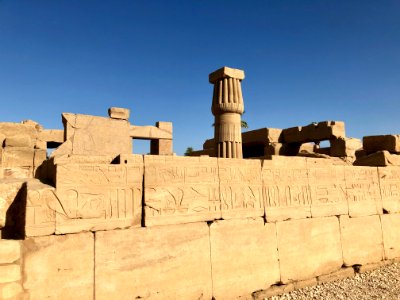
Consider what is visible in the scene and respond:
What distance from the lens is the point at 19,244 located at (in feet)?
9.68

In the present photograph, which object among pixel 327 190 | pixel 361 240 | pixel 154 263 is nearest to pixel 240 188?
pixel 154 263

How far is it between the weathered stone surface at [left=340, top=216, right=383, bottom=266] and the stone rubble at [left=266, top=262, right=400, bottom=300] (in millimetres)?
274

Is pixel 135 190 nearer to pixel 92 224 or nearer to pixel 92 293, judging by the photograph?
pixel 92 224

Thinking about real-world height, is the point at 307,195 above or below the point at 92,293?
above

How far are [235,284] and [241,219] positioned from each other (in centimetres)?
82

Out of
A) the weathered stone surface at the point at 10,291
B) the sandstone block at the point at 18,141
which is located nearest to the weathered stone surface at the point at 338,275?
the weathered stone surface at the point at 10,291

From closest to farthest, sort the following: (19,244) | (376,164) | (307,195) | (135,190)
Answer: (19,244), (135,190), (307,195), (376,164)

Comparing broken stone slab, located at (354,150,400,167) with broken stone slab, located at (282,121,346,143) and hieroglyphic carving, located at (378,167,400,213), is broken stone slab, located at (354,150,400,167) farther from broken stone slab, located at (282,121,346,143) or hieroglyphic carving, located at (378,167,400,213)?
broken stone slab, located at (282,121,346,143)

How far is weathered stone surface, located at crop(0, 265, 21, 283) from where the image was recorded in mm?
2855

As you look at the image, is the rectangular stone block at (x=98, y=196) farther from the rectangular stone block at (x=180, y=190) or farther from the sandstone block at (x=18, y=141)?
the sandstone block at (x=18, y=141)

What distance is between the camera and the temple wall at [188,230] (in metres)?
3.10

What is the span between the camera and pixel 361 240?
17.6ft

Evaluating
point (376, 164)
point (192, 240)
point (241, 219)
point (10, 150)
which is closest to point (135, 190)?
point (192, 240)

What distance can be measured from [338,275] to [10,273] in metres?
4.48
